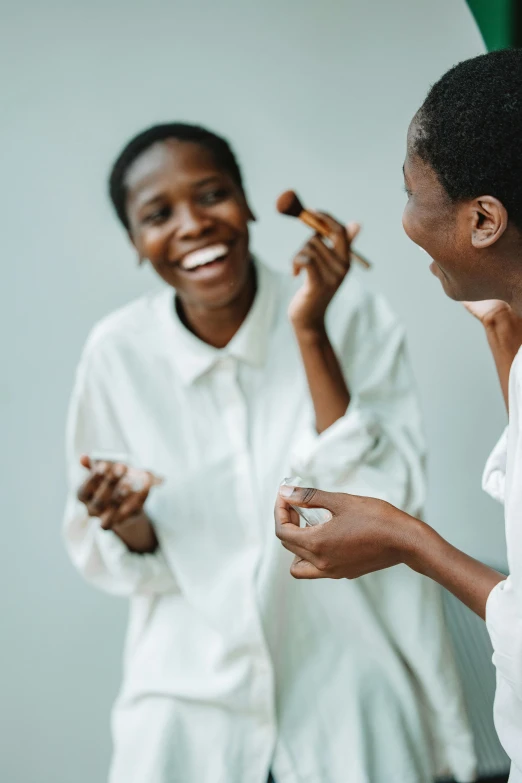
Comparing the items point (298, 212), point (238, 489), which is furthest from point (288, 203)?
point (238, 489)

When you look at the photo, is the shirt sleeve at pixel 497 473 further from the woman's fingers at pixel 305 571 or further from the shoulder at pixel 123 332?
the shoulder at pixel 123 332

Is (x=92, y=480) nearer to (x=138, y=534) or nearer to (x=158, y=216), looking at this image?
(x=138, y=534)

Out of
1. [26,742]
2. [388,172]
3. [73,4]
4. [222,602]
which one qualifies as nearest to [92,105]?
[73,4]

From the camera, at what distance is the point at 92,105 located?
976 millimetres

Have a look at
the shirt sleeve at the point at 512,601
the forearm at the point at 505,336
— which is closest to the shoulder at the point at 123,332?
the forearm at the point at 505,336

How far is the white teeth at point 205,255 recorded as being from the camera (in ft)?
2.69

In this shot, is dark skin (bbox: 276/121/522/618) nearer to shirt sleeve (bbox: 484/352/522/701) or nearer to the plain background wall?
shirt sleeve (bbox: 484/352/522/701)

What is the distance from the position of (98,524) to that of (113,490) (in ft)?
0.27

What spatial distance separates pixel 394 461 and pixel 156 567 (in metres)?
0.23

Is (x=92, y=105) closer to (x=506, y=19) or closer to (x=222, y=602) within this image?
(x=506, y=19)

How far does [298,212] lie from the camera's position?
76cm

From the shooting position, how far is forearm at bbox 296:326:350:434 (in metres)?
0.76

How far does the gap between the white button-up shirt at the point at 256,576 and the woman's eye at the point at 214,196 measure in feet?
0.28

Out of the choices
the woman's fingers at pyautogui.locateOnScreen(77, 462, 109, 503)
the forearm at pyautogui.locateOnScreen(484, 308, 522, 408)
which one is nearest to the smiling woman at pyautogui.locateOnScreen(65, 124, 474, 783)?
the woman's fingers at pyautogui.locateOnScreen(77, 462, 109, 503)
